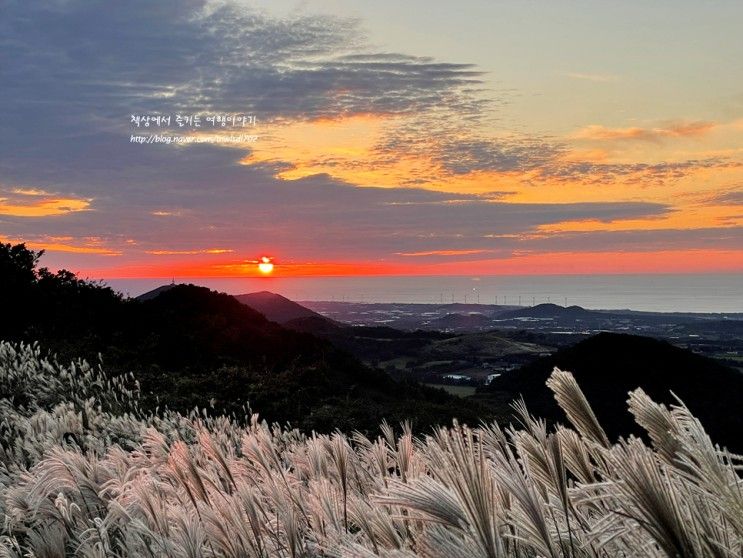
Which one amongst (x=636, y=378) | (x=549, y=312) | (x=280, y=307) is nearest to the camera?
(x=636, y=378)

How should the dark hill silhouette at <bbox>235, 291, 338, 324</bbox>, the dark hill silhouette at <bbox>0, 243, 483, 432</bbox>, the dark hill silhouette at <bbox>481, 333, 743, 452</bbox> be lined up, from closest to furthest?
the dark hill silhouette at <bbox>0, 243, 483, 432</bbox> < the dark hill silhouette at <bbox>481, 333, 743, 452</bbox> < the dark hill silhouette at <bbox>235, 291, 338, 324</bbox>

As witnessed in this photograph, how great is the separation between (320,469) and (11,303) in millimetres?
19513

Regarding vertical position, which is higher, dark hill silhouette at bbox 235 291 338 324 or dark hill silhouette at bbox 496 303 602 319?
dark hill silhouette at bbox 235 291 338 324

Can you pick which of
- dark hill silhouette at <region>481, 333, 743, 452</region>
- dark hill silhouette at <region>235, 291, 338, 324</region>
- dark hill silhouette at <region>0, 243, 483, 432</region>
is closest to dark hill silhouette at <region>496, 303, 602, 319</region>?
dark hill silhouette at <region>235, 291, 338, 324</region>

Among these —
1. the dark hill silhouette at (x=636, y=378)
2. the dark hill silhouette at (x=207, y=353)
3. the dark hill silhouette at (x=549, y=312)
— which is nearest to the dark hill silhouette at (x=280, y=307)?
the dark hill silhouette at (x=636, y=378)

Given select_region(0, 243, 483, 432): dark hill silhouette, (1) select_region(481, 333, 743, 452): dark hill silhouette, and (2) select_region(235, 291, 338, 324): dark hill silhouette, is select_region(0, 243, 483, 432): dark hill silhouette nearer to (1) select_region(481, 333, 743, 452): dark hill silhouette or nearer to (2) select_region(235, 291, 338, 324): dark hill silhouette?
(1) select_region(481, 333, 743, 452): dark hill silhouette

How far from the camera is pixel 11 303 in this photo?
2019 cm

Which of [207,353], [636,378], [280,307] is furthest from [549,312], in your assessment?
[207,353]

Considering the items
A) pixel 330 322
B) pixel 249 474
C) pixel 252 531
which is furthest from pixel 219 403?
pixel 330 322

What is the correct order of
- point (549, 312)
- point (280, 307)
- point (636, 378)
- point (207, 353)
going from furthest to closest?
Answer: point (549, 312)
point (280, 307)
point (636, 378)
point (207, 353)

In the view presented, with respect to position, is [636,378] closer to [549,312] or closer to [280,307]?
[280,307]

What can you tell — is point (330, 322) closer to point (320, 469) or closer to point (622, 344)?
point (622, 344)

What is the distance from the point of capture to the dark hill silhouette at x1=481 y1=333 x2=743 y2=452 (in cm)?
3177

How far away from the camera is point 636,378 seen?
3634cm
